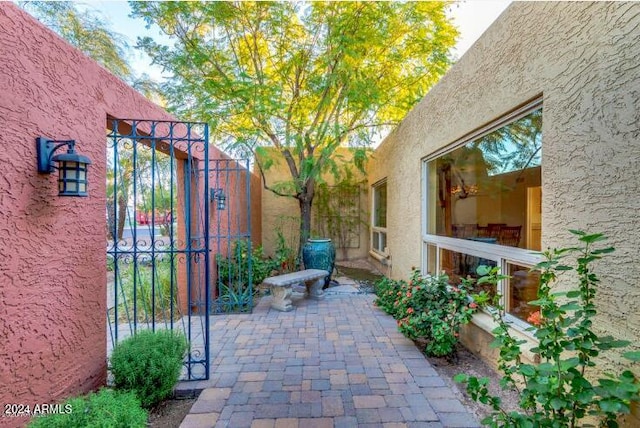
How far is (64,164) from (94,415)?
1650mm

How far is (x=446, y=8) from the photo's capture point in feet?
20.8

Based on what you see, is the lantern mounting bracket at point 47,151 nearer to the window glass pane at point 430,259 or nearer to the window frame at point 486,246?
the window frame at point 486,246

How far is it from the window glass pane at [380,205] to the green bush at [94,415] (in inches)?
289

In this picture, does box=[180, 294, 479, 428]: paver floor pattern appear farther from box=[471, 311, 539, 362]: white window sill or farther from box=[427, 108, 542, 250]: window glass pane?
box=[427, 108, 542, 250]: window glass pane

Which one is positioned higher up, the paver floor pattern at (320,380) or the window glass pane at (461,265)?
the window glass pane at (461,265)

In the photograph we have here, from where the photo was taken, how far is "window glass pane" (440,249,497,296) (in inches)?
149

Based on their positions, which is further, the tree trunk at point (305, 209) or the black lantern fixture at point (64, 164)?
the tree trunk at point (305, 209)

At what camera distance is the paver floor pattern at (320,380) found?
2.61 meters

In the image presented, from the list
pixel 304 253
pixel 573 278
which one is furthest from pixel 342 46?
pixel 573 278

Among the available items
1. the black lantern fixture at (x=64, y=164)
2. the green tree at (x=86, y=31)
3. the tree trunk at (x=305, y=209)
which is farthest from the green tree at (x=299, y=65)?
the black lantern fixture at (x=64, y=164)

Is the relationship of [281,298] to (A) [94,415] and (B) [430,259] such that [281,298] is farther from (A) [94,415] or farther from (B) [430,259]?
(A) [94,415]

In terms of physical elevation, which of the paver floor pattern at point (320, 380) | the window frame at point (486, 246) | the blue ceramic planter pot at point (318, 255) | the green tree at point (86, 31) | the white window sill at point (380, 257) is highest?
the green tree at point (86, 31)

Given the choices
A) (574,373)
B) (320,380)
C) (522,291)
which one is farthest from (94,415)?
(522,291)

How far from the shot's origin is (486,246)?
361 cm
